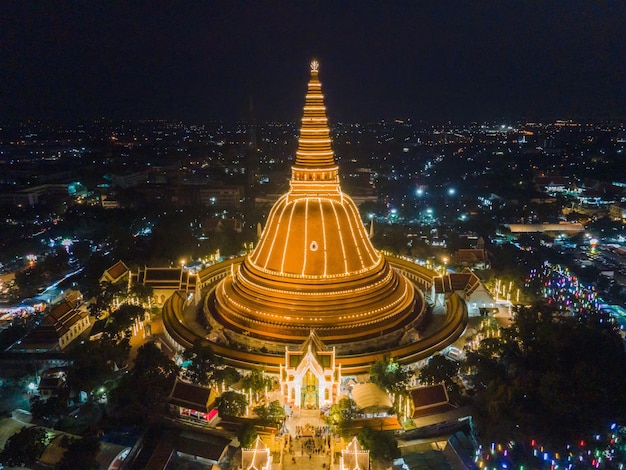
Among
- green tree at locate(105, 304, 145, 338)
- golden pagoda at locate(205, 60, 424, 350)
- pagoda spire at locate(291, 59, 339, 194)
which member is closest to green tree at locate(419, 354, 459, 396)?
golden pagoda at locate(205, 60, 424, 350)

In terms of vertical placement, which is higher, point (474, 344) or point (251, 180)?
point (251, 180)

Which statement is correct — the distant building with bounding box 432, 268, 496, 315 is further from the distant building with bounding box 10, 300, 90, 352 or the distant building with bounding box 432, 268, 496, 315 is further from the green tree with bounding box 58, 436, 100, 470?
the distant building with bounding box 10, 300, 90, 352

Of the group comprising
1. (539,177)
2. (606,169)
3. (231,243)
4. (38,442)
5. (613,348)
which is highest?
(606,169)

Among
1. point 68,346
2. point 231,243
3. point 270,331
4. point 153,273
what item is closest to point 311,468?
point 270,331

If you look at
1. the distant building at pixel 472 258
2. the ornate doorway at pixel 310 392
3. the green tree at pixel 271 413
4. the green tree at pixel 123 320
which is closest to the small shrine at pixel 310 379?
the ornate doorway at pixel 310 392

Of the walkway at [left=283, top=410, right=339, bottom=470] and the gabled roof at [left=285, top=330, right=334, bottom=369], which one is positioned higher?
the gabled roof at [left=285, top=330, right=334, bottom=369]

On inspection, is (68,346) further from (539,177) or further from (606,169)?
(606,169)

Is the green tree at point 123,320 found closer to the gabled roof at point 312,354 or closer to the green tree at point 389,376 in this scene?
the gabled roof at point 312,354
